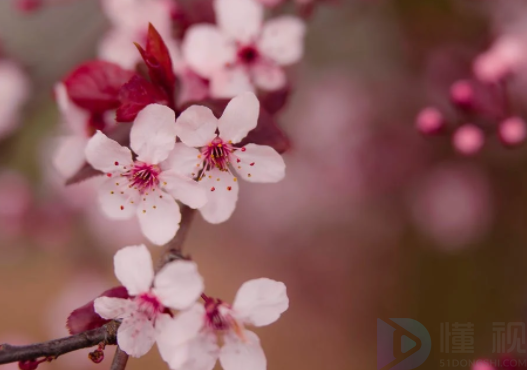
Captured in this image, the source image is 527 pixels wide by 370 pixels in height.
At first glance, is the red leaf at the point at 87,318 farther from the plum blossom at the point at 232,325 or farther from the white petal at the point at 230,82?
the white petal at the point at 230,82

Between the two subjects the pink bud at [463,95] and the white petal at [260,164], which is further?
the pink bud at [463,95]

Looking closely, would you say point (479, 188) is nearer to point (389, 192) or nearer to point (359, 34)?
point (389, 192)

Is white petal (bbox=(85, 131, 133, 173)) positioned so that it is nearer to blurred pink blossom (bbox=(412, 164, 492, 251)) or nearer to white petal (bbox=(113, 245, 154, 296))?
white petal (bbox=(113, 245, 154, 296))

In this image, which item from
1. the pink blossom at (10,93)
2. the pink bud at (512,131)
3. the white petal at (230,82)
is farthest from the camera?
the pink blossom at (10,93)

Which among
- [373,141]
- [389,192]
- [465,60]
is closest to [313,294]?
[389,192]

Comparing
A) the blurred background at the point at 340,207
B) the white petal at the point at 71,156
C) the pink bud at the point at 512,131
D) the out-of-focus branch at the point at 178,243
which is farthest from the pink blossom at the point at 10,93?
the pink bud at the point at 512,131

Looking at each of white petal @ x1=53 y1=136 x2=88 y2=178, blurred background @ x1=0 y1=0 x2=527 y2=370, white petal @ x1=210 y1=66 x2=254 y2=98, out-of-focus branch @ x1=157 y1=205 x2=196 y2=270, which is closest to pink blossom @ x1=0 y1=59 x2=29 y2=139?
blurred background @ x1=0 y1=0 x2=527 y2=370

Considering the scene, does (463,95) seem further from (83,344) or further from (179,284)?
(83,344)

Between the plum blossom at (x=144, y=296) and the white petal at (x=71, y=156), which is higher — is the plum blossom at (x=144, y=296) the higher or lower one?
the lower one

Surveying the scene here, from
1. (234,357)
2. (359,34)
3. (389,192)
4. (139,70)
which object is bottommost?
(234,357)
